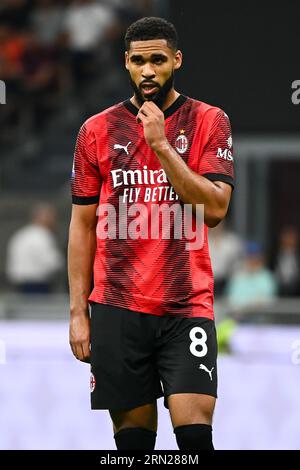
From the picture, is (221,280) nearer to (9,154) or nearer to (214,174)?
(9,154)

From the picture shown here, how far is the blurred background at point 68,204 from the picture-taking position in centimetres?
745

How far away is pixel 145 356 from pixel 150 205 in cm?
59

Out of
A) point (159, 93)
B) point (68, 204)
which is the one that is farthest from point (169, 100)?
point (68, 204)

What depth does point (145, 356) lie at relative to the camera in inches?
192

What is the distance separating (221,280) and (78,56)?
187 inches

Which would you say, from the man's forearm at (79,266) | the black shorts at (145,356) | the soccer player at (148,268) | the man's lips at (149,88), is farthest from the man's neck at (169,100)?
the black shorts at (145,356)

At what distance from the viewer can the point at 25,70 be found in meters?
14.2

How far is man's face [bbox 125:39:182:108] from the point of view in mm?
4750

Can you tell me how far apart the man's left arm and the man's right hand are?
69cm

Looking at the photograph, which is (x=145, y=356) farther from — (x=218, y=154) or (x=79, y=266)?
(x=218, y=154)

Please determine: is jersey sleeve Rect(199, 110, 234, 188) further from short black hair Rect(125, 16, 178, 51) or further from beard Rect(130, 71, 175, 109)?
short black hair Rect(125, 16, 178, 51)

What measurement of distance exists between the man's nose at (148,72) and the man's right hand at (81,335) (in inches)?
39.6

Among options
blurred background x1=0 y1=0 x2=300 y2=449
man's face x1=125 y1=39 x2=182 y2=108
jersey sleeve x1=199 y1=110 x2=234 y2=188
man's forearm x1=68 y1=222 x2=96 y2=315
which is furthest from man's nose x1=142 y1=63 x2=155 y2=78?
blurred background x1=0 y1=0 x2=300 y2=449

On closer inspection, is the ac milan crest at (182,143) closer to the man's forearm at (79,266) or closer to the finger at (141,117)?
the finger at (141,117)
